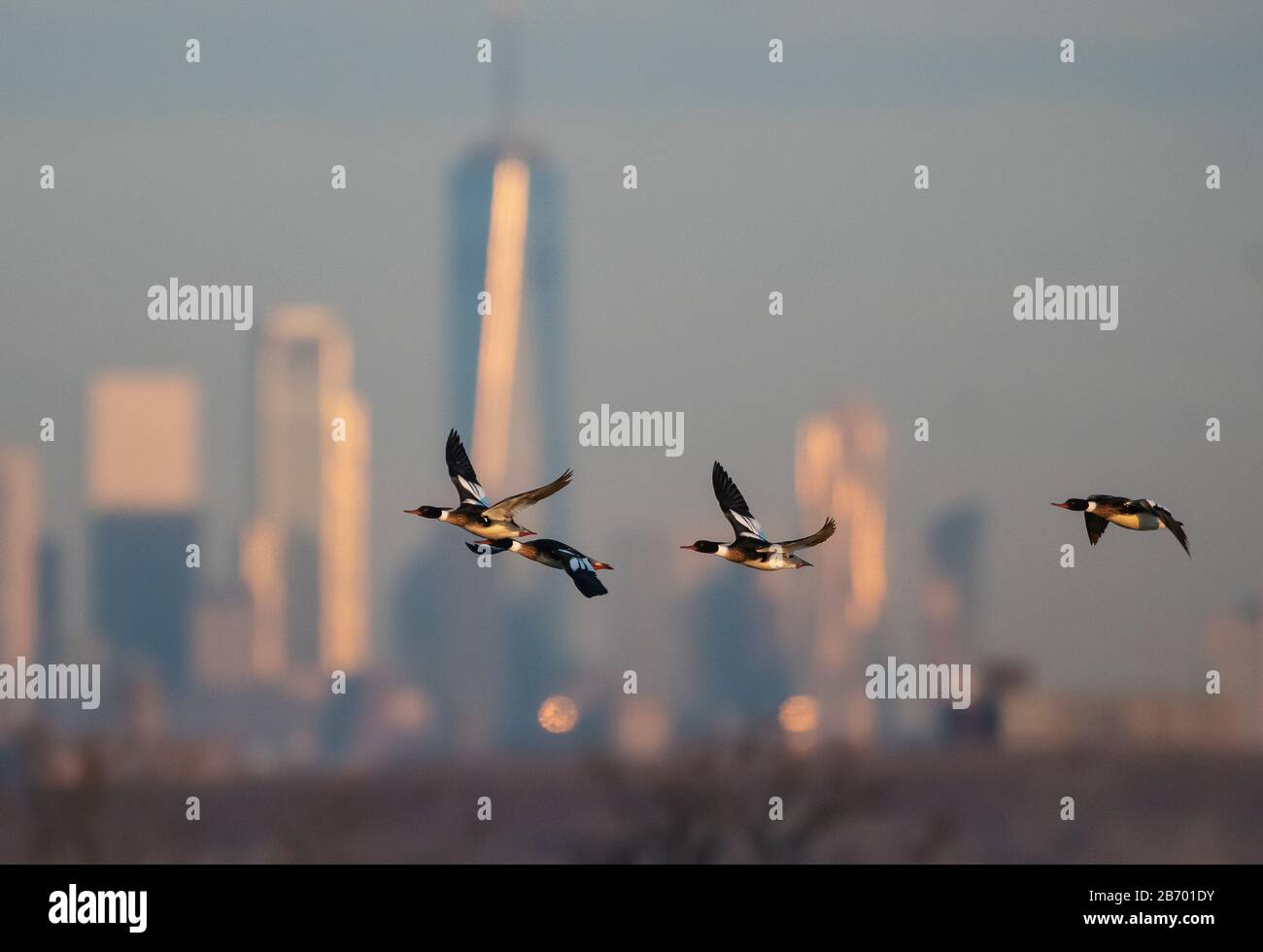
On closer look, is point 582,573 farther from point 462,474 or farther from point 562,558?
point 462,474

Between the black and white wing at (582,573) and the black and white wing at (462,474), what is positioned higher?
the black and white wing at (462,474)

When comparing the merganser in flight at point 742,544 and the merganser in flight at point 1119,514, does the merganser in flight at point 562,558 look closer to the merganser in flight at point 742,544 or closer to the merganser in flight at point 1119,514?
the merganser in flight at point 742,544

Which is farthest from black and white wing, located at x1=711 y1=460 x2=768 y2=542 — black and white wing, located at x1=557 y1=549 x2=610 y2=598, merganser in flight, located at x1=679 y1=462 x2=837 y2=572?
black and white wing, located at x1=557 y1=549 x2=610 y2=598

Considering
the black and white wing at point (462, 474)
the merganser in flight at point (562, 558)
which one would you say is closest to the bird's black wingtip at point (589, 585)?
the merganser in flight at point (562, 558)
